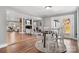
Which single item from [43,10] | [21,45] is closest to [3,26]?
[21,45]

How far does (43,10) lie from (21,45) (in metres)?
0.63

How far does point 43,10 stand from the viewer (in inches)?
69.4

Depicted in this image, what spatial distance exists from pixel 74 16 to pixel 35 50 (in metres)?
0.79

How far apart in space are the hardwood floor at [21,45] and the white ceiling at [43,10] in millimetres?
391

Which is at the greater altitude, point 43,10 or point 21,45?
point 43,10

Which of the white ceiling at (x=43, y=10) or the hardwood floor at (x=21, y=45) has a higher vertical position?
the white ceiling at (x=43, y=10)

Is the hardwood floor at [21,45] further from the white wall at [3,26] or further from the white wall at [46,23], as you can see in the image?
the white wall at [46,23]

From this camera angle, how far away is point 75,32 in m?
1.77

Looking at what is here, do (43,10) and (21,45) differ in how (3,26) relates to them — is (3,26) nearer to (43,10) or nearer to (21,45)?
(21,45)

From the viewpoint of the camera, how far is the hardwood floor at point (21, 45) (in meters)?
1.73

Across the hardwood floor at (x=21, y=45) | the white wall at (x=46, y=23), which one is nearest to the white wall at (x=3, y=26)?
the hardwood floor at (x=21, y=45)
